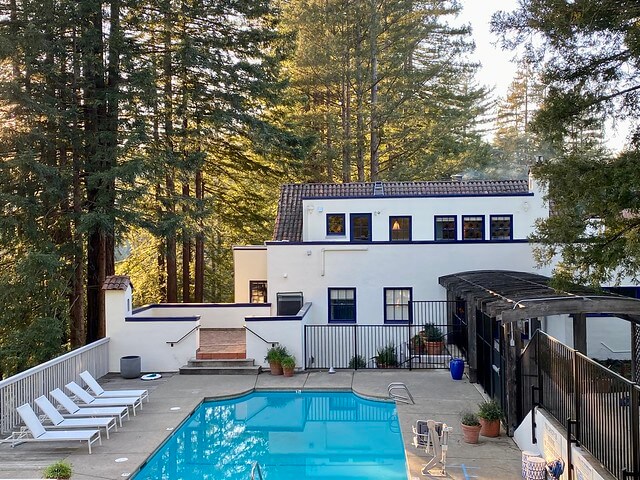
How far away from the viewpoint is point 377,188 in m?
22.1

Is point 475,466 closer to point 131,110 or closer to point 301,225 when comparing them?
point 301,225

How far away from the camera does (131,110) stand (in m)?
20.1

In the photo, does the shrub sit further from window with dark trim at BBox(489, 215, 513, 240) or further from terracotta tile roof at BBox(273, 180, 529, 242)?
window with dark trim at BBox(489, 215, 513, 240)

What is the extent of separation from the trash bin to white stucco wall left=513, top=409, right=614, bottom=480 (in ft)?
35.4

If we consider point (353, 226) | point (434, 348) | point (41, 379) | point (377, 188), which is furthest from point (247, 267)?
point (41, 379)

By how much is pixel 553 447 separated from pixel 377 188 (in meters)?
14.1

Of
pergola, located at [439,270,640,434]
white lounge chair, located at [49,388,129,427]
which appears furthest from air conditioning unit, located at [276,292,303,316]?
white lounge chair, located at [49,388,129,427]

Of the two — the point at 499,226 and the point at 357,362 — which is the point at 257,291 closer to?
the point at 357,362

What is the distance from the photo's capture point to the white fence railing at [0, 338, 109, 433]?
1195cm

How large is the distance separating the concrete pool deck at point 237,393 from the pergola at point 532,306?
1.44 metres

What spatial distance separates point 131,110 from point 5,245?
Answer: 6041 millimetres

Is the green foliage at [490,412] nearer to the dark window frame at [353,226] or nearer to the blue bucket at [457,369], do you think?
the blue bucket at [457,369]

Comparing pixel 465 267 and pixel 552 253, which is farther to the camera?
pixel 465 267

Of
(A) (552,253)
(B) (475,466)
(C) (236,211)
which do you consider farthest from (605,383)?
(C) (236,211)
